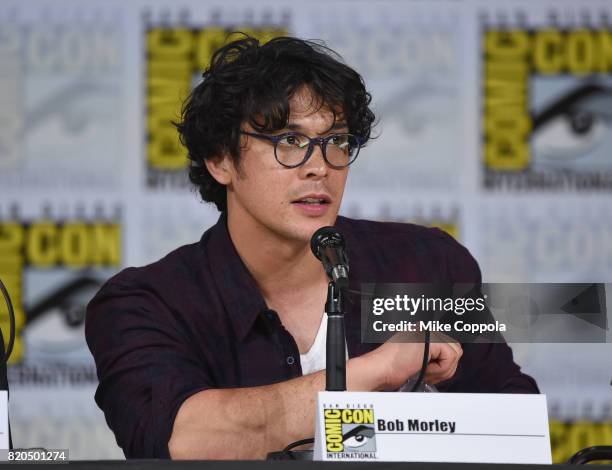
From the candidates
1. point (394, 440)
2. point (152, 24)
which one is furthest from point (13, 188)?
point (394, 440)

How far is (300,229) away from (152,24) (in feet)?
4.71

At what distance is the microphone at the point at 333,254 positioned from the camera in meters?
1.71

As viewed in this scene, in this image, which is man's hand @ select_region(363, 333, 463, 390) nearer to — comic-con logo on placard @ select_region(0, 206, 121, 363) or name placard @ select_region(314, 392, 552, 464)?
name placard @ select_region(314, 392, 552, 464)

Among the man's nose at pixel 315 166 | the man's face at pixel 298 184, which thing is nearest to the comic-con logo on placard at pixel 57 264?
the man's face at pixel 298 184

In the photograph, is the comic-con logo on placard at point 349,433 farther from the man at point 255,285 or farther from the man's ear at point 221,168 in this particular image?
the man's ear at point 221,168

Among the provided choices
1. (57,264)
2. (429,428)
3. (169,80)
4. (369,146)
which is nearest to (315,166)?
(429,428)

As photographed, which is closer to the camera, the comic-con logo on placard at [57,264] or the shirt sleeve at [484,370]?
the shirt sleeve at [484,370]

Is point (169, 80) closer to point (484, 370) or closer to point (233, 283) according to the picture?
point (233, 283)

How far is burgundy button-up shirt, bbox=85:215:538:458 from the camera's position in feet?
6.92

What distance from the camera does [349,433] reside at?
1538mm

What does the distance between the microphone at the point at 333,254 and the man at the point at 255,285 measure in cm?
27

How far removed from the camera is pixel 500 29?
11.5ft

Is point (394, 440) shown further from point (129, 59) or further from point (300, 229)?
point (129, 59)

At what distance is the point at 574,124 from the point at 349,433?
2.25 meters
